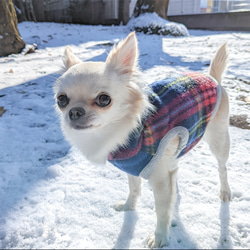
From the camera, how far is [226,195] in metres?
1.84

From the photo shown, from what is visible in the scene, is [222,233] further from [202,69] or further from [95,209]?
[202,69]

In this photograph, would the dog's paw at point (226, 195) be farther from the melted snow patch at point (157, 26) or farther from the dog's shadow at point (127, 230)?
the melted snow patch at point (157, 26)

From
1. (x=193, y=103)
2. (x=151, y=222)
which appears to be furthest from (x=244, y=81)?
(x=151, y=222)

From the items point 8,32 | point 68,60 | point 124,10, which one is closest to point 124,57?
point 68,60

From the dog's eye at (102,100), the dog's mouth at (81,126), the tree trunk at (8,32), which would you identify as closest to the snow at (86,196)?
the dog's eye at (102,100)

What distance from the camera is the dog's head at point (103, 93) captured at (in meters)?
1.24

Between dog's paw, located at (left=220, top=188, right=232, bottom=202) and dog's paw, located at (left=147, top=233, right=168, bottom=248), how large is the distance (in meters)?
0.63

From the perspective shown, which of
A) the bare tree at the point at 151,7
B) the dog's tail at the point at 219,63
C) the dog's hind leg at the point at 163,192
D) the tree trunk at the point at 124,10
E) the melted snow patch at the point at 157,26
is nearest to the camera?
the dog's hind leg at the point at 163,192

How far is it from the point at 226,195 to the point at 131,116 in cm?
111

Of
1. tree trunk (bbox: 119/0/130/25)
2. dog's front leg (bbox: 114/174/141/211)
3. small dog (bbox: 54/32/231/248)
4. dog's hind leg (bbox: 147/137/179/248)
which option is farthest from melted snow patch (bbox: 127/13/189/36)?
dog's hind leg (bbox: 147/137/179/248)

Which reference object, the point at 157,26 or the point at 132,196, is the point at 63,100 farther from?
the point at 157,26

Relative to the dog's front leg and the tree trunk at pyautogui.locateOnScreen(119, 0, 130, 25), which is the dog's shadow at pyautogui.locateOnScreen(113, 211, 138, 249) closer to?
the dog's front leg

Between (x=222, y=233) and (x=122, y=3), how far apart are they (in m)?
14.3

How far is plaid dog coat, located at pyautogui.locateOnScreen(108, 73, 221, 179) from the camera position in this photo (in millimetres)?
1360
